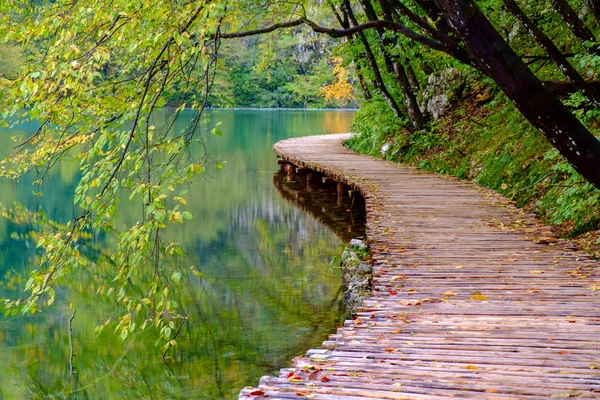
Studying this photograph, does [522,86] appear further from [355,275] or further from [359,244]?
[359,244]

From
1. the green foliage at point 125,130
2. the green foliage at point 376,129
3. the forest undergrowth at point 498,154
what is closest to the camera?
the green foliage at point 125,130

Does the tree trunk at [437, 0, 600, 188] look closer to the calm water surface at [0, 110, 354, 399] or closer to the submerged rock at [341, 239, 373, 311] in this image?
the submerged rock at [341, 239, 373, 311]

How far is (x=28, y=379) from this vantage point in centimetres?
759

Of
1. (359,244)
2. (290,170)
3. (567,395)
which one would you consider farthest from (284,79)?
(567,395)

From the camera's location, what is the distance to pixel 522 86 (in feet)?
19.9

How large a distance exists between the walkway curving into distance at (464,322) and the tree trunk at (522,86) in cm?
123

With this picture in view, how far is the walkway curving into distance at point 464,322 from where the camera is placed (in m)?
3.84

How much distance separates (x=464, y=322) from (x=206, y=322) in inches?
186

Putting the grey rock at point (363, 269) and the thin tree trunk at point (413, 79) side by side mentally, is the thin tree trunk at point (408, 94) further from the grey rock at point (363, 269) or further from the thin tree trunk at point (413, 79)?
the grey rock at point (363, 269)

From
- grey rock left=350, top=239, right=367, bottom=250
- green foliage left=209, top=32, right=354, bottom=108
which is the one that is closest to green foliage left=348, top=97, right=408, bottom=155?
grey rock left=350, top=239, right=367, bottom=250

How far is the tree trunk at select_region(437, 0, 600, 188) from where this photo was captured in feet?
19.4

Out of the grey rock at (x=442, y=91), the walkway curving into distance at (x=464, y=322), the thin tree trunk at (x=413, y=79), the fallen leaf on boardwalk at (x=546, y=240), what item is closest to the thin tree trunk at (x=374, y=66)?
the thin tree trunk at (x=413, y=79)

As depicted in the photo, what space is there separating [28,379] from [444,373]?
17.5ft

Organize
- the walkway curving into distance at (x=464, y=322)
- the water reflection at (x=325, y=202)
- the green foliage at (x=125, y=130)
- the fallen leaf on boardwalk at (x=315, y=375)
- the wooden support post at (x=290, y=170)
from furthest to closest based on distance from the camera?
A: the wooden support post at (x=290, y=170), the water reflection at (x=325, y=202), the green foliage at (x=125, y=130), the fallen leaf on boardwalk at (x=315, y=375), the walkway curving into distance at (x=464, y=322)
